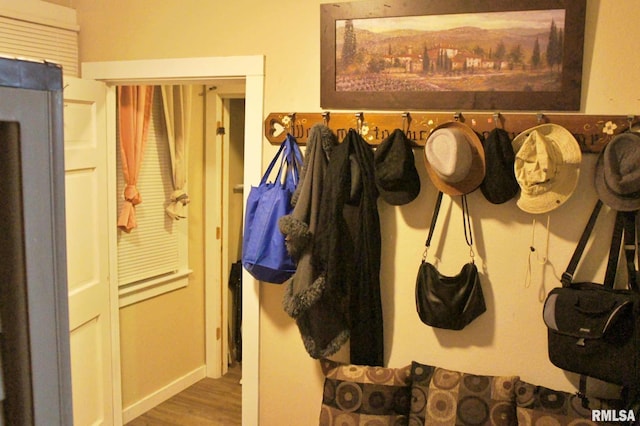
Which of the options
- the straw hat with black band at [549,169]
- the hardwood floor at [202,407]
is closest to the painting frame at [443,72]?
the straw hat with black band at [549,169]

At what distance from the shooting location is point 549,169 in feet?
6.07

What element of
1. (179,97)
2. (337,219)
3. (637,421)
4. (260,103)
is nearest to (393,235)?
(337,219)

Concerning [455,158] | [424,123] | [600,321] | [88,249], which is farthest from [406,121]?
[88,249]

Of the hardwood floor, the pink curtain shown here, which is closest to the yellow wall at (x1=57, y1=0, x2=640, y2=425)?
the pink curtain

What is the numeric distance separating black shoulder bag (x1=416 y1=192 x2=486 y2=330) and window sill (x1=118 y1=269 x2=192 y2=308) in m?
2.01

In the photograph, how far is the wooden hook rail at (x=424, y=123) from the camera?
1.89 metres

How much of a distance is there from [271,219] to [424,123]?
2.46ft

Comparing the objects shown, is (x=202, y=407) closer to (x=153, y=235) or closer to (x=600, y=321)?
(x=153, y=235)

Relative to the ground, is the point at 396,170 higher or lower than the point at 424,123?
lower

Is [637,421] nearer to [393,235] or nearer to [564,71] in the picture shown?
[393,235]

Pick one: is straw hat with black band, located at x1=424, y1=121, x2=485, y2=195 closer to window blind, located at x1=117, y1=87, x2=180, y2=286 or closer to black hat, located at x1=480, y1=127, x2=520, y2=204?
black hat, located at x1=480, y1=127, x2=520, y2=204

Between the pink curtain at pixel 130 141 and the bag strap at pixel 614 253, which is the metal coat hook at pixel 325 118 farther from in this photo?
the pink curtain at pixel 130 141

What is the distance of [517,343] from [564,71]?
41.2 inches

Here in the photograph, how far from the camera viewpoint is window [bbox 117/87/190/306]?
11.0 feet
